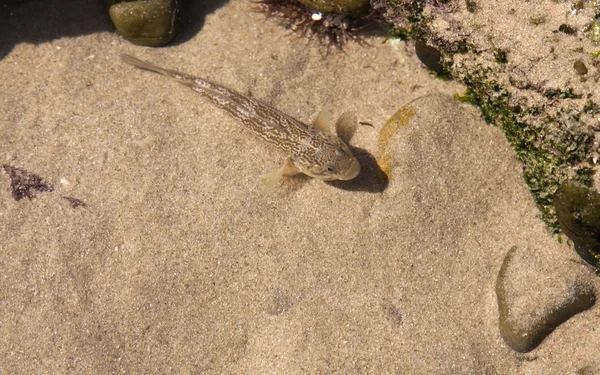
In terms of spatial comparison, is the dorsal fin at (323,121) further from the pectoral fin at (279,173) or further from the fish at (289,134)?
the pectoral fin at (279,173)

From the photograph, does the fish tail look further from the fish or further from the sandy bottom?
the sandy bottom

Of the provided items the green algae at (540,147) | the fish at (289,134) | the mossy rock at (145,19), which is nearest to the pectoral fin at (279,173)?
the fish at (289,134)

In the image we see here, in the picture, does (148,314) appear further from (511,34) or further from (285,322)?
(511,34)

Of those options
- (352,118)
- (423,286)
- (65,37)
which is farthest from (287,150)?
(65,37)

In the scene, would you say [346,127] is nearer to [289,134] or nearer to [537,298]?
[289,134]

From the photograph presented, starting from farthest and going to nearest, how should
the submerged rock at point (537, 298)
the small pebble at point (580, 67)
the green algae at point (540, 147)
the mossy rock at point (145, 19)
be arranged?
the mossy rock at point (145, 19), the submerged rock at point (537, 298), the green algae at point (540, 147), the small pebble at point (580, 67)

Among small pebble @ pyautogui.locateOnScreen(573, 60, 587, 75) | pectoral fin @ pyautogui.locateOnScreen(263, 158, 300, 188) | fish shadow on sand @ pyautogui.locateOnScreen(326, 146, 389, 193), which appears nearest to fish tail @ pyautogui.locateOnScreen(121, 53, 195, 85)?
pectoral fin @ pyautogui.locateOnScreen(263, 158, 300, 188)

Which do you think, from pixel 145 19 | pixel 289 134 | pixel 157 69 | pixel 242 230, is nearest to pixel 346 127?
pixel 289 134
